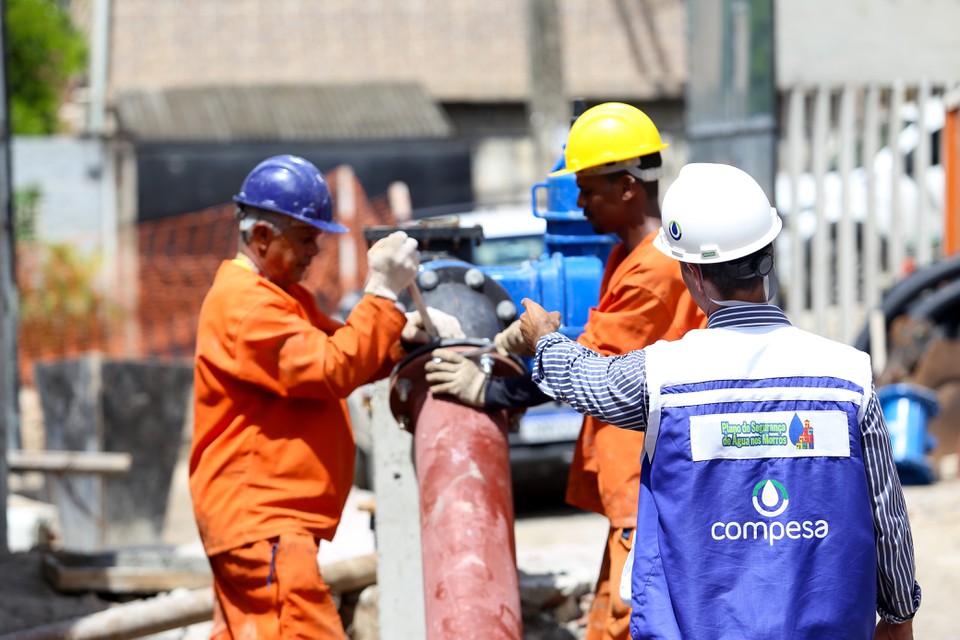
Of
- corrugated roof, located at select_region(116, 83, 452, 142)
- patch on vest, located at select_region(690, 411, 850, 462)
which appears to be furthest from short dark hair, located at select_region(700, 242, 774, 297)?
corrugated roof, located at select_region(116, 83, 452, 142)

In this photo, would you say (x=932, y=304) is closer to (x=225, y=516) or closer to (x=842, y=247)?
(x=842, y=247)

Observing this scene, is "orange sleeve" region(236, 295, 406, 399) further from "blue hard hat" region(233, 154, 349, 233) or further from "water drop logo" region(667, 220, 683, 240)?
"water drop logo" region(667, 220, 683, 240)

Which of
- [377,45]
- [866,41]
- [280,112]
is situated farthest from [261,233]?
[377,45]

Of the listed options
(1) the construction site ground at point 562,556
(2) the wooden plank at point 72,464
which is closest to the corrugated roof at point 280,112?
(1) the construction site ground at point 562,556

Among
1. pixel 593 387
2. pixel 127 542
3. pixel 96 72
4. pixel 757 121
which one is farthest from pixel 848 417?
pixel 96 72

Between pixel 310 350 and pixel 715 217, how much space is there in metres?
1.36

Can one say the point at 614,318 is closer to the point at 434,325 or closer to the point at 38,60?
the point at 434,325

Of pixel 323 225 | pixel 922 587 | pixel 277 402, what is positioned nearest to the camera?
pixel 277 402

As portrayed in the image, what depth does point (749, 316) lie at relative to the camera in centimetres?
296

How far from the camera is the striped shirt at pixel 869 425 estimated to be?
292 centimetres

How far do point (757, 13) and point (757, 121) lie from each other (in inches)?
31.9

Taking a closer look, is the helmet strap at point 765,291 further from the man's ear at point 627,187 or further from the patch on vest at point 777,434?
the man's ear at point 627,187

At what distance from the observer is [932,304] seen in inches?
364

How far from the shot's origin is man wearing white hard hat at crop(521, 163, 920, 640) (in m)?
2.87
